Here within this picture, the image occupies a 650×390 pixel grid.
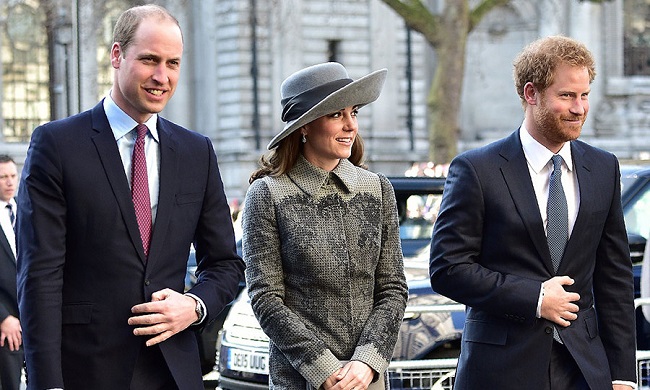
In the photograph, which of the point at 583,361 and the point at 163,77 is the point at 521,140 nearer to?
the point at 583,361

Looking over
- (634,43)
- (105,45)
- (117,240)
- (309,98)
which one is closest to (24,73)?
(105,45)

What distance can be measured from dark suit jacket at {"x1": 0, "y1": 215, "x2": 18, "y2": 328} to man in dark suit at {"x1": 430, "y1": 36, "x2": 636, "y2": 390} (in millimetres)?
4328

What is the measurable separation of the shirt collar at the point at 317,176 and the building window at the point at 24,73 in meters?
31.8

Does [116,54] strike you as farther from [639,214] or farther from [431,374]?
[639,214]

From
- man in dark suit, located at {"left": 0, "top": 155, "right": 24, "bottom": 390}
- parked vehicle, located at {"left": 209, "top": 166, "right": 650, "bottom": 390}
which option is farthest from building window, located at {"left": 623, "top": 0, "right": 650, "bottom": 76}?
man in dark suit, located at {"left": 0, "top": 155, "right": 24, "bottom": 390}

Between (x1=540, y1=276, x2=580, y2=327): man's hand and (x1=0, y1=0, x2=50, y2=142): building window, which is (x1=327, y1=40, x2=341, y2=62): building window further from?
A: (x1=540, y1=276, x2=580, y2=327): man's hand

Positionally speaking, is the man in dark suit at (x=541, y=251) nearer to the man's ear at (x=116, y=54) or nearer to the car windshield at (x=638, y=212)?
the man's ear at (x=116, y=54)

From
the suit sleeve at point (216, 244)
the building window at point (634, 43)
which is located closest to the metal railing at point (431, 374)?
the suit sleeve at point (216, 244)

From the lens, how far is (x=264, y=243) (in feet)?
16.1

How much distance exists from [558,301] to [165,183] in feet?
4.87

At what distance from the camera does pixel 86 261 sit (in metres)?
4.39

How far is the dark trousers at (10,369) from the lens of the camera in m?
8.88

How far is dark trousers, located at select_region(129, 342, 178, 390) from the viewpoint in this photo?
441 centimetres

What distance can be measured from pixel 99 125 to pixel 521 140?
1.62 meters
